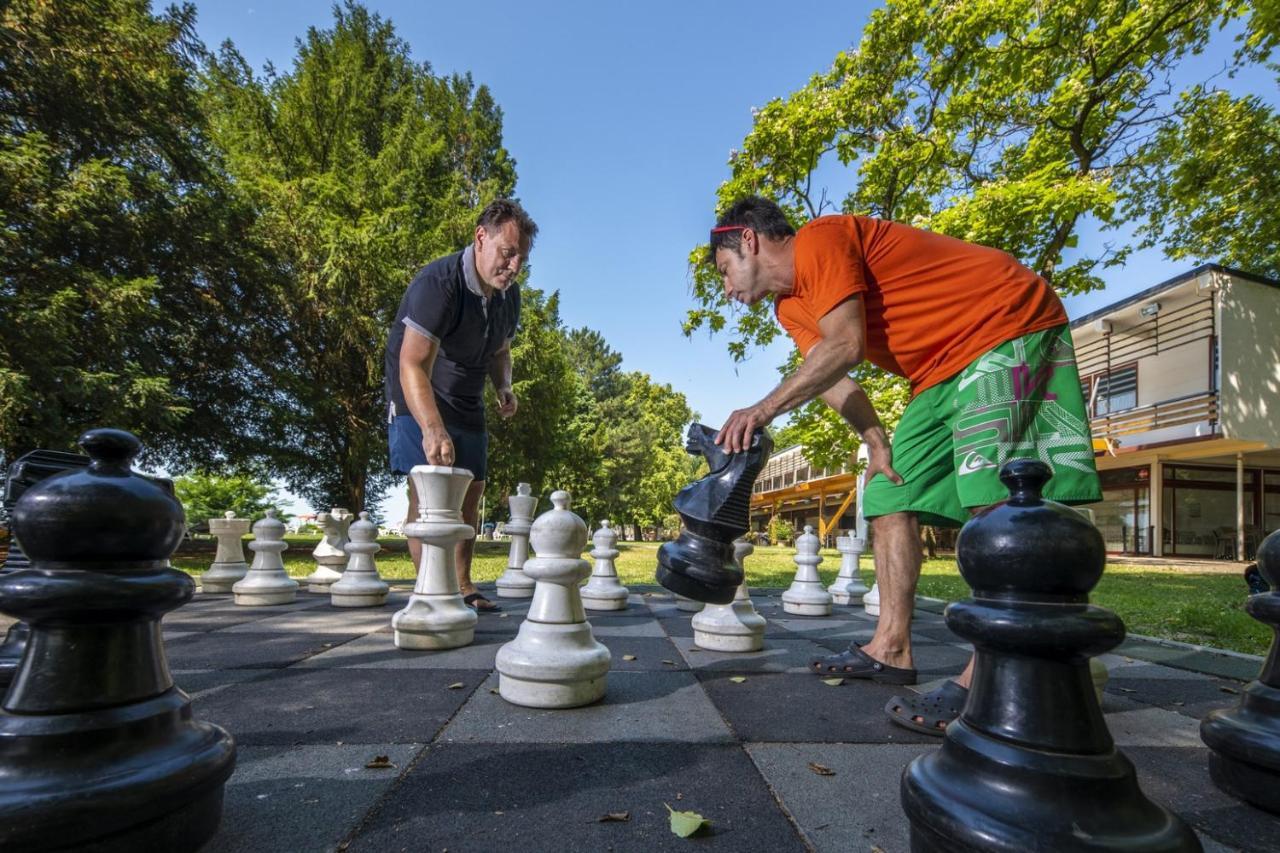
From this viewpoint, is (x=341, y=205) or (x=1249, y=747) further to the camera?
(x=341, y=205)

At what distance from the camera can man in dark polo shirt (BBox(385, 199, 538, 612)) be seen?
295 cm

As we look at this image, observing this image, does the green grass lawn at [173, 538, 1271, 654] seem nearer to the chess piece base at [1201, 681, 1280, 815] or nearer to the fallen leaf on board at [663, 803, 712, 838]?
the chess piece base at [1201, 681, 1280, 815]

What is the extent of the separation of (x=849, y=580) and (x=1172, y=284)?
47.5 ft

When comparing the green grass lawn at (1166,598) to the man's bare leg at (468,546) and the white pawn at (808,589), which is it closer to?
the white pawn at (808,589)

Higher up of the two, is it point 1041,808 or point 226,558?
point 1041,808

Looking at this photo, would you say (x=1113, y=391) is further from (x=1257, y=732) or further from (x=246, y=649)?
(x=246, y=649)

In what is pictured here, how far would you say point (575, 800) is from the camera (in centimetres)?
111

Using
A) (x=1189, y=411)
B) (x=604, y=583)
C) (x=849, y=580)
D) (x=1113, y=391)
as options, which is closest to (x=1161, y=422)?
(x=1189, y=411)

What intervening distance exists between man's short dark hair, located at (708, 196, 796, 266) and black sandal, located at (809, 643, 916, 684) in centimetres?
157

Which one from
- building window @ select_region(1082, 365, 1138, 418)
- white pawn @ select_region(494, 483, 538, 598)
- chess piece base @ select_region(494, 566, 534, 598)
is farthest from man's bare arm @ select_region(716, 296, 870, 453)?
building window @ select_region(1082, 365, 1138, 418)

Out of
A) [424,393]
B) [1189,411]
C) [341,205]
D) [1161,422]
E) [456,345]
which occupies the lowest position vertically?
[424,393]

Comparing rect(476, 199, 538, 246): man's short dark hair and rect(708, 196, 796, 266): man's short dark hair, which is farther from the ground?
rect(476, 199, 538, 246): man's short dark hair

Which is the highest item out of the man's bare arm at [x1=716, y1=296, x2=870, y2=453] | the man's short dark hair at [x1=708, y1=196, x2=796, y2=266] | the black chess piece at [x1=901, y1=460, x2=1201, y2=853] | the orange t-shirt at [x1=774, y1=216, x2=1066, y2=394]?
the man's short dark hair at [x1=708, y1=196, x2=796, y2=266]

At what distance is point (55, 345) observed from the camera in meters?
7.70
